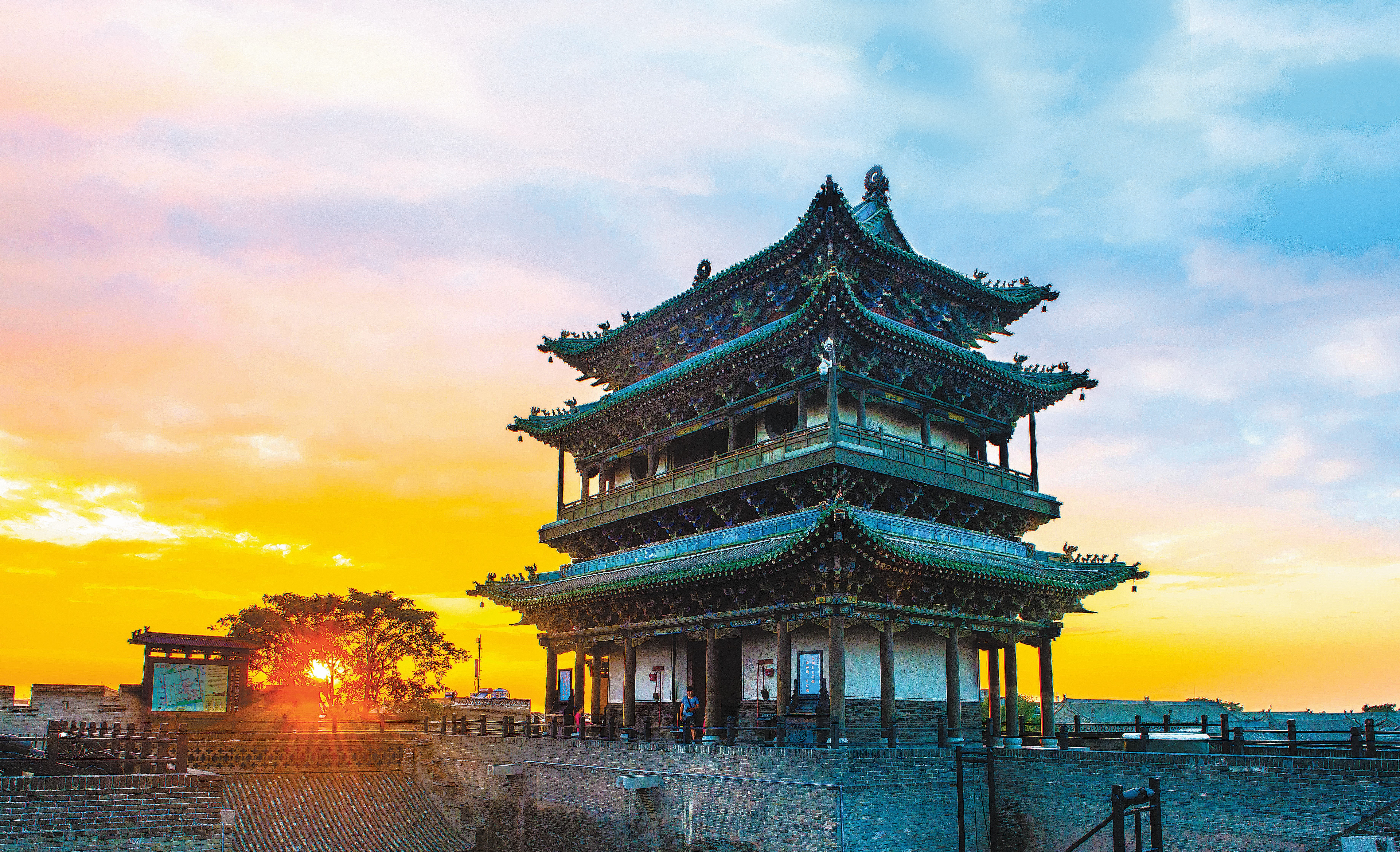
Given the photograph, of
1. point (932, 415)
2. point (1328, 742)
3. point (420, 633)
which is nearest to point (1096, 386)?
point (932, 415)

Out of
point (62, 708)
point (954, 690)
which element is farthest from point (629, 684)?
point (62, 708)

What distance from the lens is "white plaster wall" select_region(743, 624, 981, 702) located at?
27.0 meters

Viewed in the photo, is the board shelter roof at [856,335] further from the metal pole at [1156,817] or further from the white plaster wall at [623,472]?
the metal pole at [1156,817]

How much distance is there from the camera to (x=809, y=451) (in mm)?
28219

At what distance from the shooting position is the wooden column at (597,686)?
114ft

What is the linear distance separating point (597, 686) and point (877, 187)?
65.1ft

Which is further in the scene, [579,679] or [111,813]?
[579,679]

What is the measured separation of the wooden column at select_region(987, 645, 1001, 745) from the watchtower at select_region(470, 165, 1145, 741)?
1.62ft

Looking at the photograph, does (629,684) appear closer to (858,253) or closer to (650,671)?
(650,671)

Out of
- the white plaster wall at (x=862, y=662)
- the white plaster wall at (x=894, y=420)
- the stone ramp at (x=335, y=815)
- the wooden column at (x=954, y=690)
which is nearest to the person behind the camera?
the white plaster wall at (x=862, y=662)

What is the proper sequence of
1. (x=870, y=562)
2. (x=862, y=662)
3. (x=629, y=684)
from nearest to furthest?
(x=870, y=562) → (x=862, y=662) → (x=629, y=684)

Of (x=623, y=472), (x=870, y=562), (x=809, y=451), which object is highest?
(x=623, y=472)

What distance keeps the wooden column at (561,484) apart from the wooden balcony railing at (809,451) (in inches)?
150

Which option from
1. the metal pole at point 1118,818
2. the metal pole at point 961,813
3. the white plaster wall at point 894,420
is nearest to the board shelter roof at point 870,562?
the white plaster wall at point 894,420
